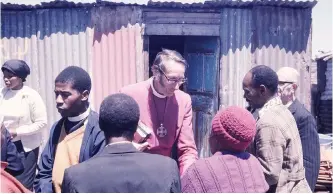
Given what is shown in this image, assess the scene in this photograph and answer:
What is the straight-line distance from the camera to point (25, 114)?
15.0 feet

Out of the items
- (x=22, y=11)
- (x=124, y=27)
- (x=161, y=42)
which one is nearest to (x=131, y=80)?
(x=124, y=27)

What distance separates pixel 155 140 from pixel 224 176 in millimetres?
1449

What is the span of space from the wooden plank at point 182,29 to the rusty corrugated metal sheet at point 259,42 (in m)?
0.18

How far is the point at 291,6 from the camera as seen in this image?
20.5ft

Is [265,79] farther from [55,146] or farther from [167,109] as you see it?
[55,146]

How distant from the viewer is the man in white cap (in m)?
3.74

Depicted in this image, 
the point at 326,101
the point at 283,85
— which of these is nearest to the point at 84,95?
the point at 283,85

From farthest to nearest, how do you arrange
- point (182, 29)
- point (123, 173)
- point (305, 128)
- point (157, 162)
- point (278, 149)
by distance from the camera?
point (182, 29) < point (305, 128) < point (278, 149) < point (157, 162) < point (123, 173)

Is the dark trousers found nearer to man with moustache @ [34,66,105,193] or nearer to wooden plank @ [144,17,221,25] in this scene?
man with moustache @ [34,66,105,193]

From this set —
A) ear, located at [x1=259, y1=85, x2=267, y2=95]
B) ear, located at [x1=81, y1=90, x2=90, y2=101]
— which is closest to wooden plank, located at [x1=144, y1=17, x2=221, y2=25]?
ear, located at [x1=259, y1=85, x2=267, y2=95]

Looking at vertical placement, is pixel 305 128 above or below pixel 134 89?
below

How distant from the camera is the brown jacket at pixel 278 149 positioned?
2.78m

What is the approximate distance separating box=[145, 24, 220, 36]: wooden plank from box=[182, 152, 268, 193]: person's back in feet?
12.9

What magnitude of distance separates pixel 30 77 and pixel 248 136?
467cm
